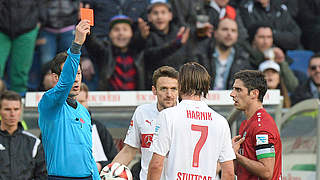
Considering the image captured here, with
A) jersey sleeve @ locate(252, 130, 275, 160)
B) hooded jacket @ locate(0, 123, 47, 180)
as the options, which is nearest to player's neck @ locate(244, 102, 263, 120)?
jersey sleeve @ locate(252, 130, 275, 160)

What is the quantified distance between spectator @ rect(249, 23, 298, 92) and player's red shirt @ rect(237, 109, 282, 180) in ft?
15.9

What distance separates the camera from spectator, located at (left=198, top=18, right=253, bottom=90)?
9805 millimetres

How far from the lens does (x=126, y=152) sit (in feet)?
19.7

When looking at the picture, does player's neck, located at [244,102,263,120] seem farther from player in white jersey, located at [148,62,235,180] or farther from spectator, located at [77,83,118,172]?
spectator, located at [77,83,118,172]

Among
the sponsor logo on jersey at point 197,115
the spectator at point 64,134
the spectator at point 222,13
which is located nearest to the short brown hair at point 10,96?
the spectator at point 64,134

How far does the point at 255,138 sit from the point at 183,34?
4447 mm

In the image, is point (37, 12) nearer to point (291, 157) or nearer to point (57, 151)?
point (291, 157)

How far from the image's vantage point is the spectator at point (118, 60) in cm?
932

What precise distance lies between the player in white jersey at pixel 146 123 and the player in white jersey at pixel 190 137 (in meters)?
0.96

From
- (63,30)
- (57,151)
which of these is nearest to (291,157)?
(63,30)

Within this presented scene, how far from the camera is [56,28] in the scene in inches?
373

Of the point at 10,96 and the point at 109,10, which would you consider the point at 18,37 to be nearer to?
the point at 109,10

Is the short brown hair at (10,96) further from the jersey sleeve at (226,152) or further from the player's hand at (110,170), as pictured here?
the jersey sleeve at (226,152)

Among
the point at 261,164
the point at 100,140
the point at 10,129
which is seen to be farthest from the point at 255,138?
the point at 10,129
